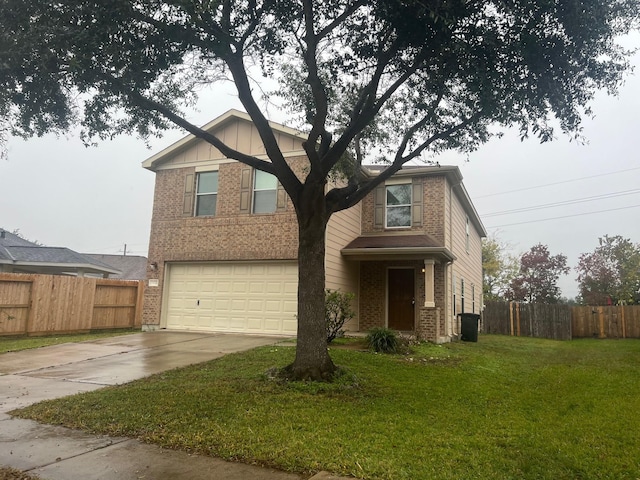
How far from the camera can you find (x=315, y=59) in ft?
25.2

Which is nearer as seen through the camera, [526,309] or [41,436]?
[41,436]

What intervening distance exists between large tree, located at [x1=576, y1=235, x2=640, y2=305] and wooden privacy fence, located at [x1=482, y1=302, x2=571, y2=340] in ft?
31.0

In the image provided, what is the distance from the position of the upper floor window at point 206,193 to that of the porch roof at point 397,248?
4.41m

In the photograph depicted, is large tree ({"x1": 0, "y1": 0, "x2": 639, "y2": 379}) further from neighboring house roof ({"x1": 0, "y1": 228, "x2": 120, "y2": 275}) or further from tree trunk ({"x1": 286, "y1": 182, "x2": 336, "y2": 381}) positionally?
neighboring house roof ({"x1": 0, "y1": 228, "x2": 120, "y2": 275})

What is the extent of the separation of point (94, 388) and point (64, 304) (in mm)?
8401

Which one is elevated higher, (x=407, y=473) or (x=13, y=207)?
(x=13, y=207)

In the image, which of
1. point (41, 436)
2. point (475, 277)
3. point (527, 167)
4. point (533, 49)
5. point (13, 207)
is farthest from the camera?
point (13, 207)

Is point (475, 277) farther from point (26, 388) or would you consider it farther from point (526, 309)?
point (26, 388)

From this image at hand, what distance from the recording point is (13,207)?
45156 mm

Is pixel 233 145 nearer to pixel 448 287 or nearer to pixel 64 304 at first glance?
pixel 64 304

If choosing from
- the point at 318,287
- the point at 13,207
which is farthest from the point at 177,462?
the point at 13,207

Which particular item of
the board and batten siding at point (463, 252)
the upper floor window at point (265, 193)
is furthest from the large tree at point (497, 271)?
the upper floor window at point (265, 193)

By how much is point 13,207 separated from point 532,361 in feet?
161

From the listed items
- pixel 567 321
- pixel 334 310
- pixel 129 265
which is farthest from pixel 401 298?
pixel 129 265
